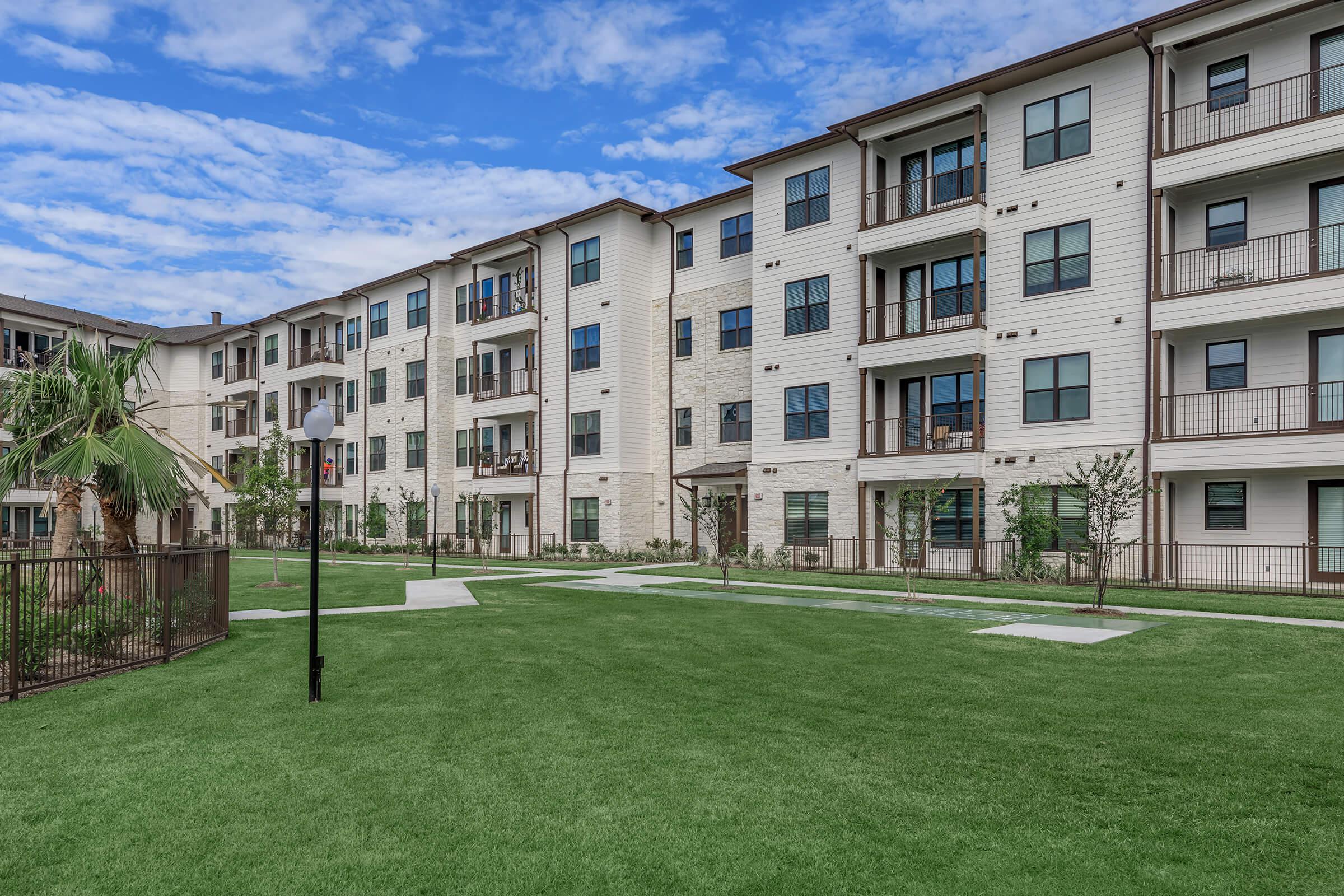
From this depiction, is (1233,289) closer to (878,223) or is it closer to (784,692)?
(878,223)

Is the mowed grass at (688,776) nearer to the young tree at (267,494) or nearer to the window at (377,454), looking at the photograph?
the young tree at (267,494)

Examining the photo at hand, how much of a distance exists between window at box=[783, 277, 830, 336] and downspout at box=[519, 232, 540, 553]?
1309 centimetres

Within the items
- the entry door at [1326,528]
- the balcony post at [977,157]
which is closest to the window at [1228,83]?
the balcony post at [977,157]

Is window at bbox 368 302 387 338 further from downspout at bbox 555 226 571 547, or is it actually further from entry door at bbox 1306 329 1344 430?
entry door at bbox 1306 329 1344 430

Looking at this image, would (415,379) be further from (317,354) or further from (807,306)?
(807,306)

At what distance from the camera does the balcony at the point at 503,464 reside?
40.3m

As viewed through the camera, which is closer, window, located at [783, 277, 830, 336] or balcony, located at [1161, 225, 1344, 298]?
balcony, located at [1161, 225, 1344, 298]

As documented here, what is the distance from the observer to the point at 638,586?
23625mm

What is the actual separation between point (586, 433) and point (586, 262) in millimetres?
7373

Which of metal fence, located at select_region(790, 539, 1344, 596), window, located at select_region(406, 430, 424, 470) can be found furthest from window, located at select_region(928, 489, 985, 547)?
window, located at select_region(406, 430, 424, 470)

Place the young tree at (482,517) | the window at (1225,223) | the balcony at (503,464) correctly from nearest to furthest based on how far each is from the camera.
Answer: the window at (1225,223)
the balcony at (503,464)
the young tree at (482,517)

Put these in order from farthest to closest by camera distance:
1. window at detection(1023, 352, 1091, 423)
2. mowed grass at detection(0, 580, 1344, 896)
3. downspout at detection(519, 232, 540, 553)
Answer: downspout at detection(519, 232, 540, 553), window at detection(1023, 352, 1091, 423), mowed grass at detection(0, 580, 1344, 896)

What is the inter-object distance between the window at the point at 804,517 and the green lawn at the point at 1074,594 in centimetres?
271

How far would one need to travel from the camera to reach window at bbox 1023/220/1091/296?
81.2 ft
